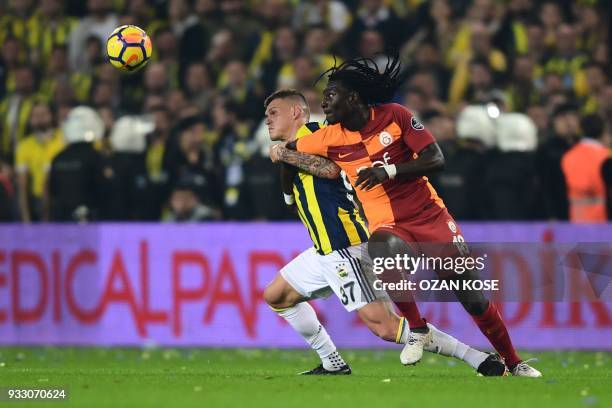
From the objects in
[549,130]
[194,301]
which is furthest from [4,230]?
[549,130]

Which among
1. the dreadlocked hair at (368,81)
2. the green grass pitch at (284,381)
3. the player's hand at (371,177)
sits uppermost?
the dreadlocked hair at (368,81)

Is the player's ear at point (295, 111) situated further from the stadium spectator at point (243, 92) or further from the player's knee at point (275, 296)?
the stadium spectator at point (243, 92)

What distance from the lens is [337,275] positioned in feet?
37.1

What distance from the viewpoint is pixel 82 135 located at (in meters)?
17.4

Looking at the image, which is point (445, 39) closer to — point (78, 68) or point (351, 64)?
point (78, 68)

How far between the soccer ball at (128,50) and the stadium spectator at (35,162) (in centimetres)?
551

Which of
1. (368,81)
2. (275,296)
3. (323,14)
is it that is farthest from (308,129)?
(323,14)

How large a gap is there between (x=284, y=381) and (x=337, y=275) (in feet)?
3.22

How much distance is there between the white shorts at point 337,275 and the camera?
11242 mm

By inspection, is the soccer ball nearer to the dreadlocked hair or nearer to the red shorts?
the dreadlocked hair

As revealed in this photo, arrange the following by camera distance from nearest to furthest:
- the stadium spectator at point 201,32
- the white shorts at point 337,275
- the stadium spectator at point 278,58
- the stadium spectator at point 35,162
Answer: the white shorts at point 337,275 < the stadium spectator at point 35,162 < the stadium spectator at point 278,58 < the stadium spectator at point 201,32

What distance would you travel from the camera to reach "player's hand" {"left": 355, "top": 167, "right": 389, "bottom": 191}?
33.6 ft

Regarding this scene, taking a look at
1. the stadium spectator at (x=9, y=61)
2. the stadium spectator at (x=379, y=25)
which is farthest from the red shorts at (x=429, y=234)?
the stadium spectator at (x=9, y=61)

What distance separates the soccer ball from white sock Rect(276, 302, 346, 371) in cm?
277
